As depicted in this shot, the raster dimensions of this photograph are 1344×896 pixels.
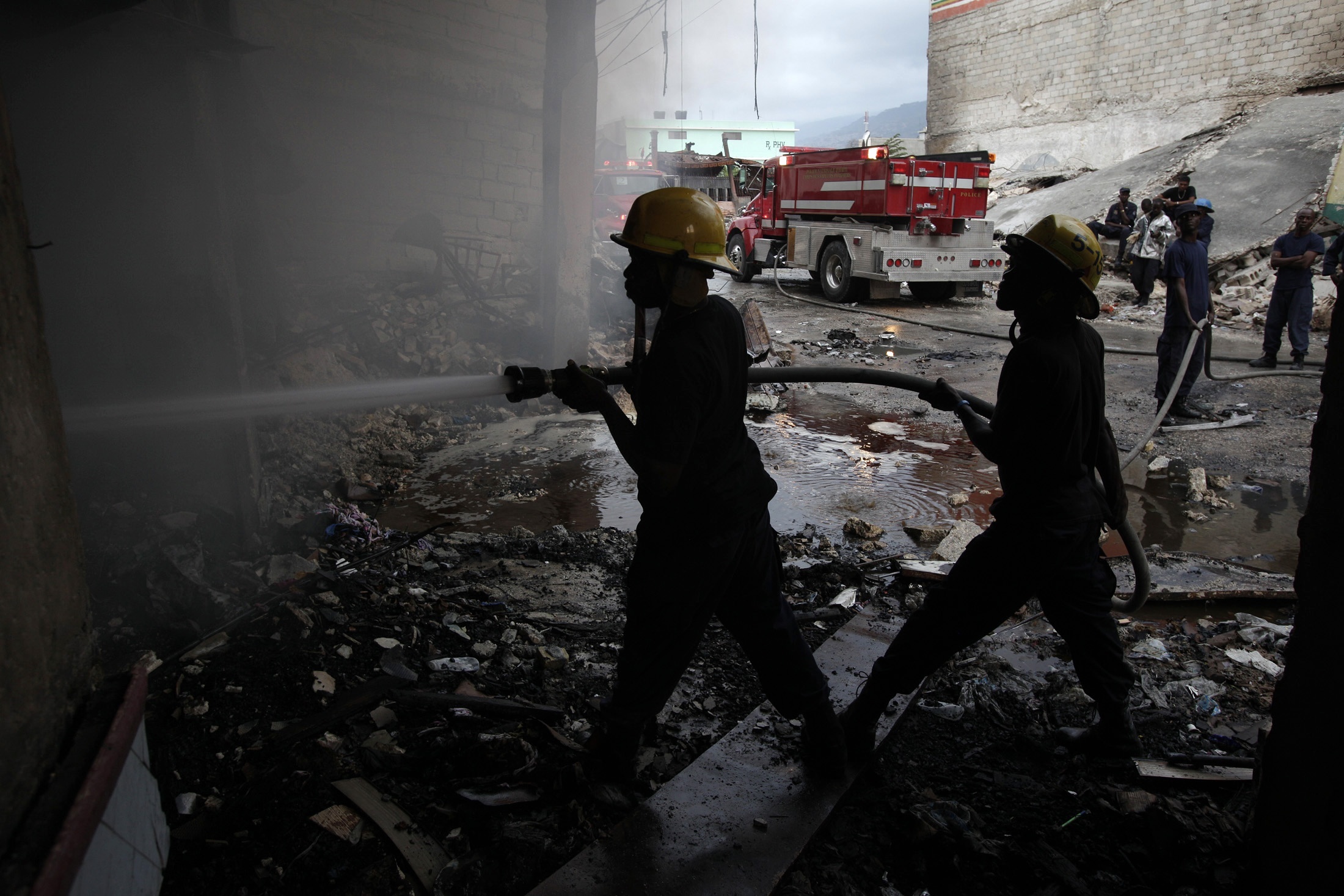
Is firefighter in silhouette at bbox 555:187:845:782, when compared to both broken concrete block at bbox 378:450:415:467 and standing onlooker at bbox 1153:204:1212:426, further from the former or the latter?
standing onlooker at bbox 1153:204:1212:426

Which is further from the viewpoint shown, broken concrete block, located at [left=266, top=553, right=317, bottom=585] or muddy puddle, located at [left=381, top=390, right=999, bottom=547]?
muddy puddle, located at [left=381, top=390, right=999, bottom=547]

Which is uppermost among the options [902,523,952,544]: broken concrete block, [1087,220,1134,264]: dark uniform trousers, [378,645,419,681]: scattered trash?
[1087,220,1134,264]: dark uniform trousers

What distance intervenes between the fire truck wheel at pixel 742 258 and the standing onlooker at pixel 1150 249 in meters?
7.23

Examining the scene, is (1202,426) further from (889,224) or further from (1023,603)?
(889,224)

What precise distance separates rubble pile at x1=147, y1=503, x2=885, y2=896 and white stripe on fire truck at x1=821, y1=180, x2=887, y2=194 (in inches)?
410

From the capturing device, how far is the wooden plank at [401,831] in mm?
2172

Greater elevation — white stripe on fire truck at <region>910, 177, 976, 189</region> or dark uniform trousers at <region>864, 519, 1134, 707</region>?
white stripe on fire truck at <region>910, 177, 976, 189</region>

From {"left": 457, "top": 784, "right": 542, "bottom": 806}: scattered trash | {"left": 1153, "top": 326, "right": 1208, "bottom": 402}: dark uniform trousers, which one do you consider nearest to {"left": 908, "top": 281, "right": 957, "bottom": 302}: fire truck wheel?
{"left": 1153, "top": 326, "right": 1208, "bottom": 402}: dark uniform trousers

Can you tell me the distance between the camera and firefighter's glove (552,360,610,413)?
7.22 ft

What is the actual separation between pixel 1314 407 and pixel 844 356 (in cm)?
479

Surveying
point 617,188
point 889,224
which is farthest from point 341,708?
point 617,188

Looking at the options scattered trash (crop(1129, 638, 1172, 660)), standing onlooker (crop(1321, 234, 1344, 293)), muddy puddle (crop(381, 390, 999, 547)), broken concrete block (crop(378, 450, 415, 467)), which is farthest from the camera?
standing onlooker (crop(1321, 234, 1344, 293))

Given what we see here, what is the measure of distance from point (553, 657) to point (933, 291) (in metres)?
13.2

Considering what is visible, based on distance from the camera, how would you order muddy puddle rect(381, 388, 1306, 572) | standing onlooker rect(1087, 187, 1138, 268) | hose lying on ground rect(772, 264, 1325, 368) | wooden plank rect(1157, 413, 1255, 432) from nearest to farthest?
muddy puddle rect(381, 388, 1306, 572)
wooden plank rect(1157, 413, 1255, 432)
hose lying on ground rect(772, 264, 1325, 368)
standing onlooker rect(1087, 187, 1138, 268)
